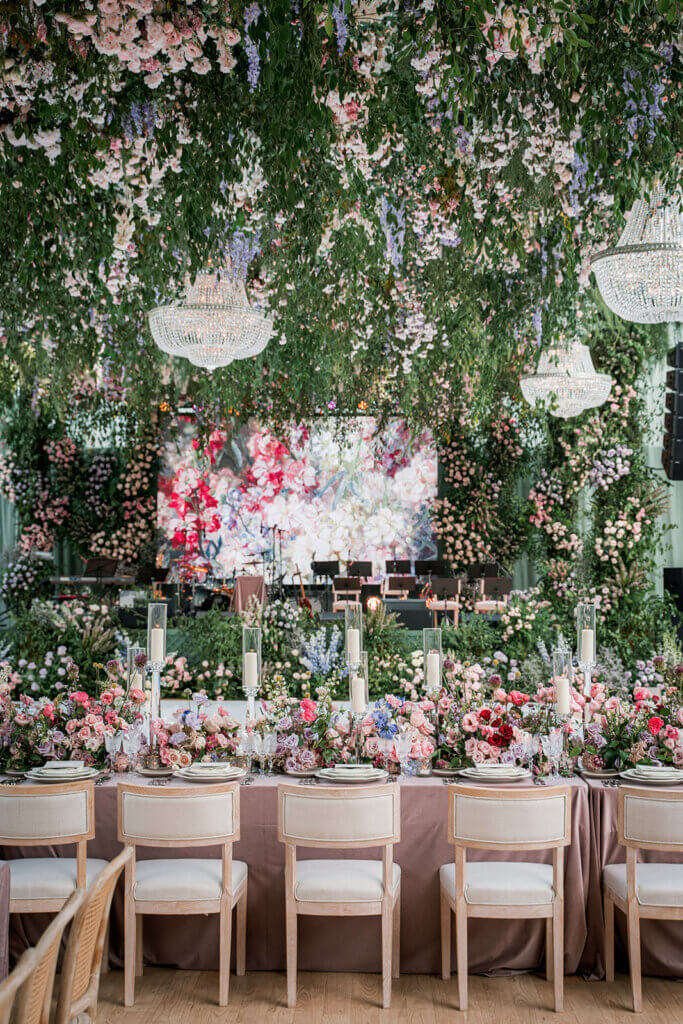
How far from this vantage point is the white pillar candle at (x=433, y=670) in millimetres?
4355

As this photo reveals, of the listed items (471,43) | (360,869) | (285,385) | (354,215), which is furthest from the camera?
(285,385)

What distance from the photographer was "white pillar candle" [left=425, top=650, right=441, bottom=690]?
4.36m

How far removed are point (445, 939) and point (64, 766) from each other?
183 centimetres

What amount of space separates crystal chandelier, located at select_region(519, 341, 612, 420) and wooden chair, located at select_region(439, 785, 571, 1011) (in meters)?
5.00

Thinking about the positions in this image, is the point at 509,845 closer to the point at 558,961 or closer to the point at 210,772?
the point at 558,961

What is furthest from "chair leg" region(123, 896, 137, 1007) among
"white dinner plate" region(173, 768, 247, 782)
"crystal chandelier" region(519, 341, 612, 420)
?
"crystal chandelier" region(519, 341, 612, 420)

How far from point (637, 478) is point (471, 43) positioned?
8.17 metres

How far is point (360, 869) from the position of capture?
11.9 ft

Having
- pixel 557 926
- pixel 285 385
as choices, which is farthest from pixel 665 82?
pixel 285 385

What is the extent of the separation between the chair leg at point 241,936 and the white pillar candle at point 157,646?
1.27 meters

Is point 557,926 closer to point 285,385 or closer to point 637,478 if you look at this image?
point 285,385

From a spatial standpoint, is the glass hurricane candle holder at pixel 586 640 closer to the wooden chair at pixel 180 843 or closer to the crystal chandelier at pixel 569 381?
the wooden chair at pixel 180 843

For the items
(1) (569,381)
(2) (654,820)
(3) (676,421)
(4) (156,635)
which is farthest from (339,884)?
(3) (676,421)

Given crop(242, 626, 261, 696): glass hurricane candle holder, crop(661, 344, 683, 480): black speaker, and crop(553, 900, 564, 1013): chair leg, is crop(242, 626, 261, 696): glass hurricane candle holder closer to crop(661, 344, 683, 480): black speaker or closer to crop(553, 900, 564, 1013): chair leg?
crop(553, 900, 564, 1013): chair leg
